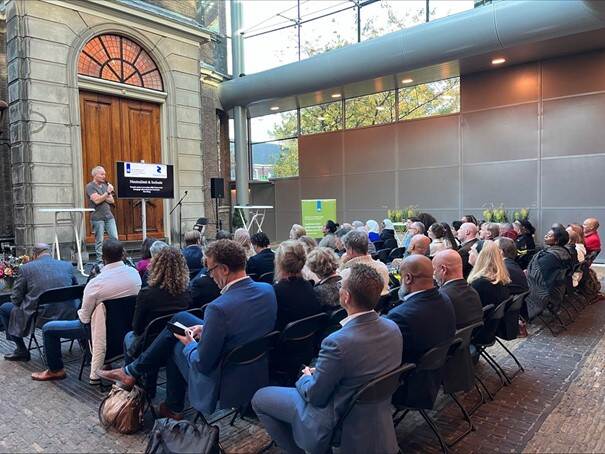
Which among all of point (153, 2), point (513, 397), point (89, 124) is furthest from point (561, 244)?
point (153, 2)

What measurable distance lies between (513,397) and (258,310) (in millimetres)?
2195

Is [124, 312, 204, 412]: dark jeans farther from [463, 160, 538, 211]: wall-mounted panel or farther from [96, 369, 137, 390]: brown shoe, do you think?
[463, 160, 538, 211]: wall-mounted panel

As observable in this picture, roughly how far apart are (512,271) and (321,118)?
10998 millimetres

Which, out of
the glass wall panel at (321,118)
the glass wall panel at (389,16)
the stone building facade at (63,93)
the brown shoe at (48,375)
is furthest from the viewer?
the glass wall panel at (321,118)

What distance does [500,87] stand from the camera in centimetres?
1077

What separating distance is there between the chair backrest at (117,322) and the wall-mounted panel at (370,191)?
10.3 meters

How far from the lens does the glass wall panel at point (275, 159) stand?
49.5ft

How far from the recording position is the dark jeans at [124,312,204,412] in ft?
9.28

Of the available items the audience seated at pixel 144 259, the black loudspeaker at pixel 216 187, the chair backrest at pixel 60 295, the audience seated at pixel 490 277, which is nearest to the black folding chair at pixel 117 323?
the chair backrest at pixel 60 295

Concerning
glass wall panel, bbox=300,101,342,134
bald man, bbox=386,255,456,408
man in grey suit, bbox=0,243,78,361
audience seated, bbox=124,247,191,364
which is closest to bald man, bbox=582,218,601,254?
bald man, bbox=386,255,456,408

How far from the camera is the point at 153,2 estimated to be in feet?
32.4

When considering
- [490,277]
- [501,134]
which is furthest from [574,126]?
[490,277]

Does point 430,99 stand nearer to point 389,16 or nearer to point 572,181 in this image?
point 389,16

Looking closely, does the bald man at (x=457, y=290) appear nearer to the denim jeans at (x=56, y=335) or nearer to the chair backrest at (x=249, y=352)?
the chair backrest at (x=249, y=352)
